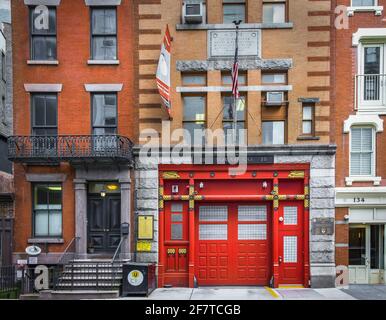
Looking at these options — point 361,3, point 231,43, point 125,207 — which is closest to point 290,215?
point 125,207

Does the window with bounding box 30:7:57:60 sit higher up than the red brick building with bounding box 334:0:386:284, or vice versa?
the window with bounding box 30:7:57:60

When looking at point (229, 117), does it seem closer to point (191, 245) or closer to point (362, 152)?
point (191, 245)

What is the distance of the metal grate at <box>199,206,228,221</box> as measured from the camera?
12281 millimetres

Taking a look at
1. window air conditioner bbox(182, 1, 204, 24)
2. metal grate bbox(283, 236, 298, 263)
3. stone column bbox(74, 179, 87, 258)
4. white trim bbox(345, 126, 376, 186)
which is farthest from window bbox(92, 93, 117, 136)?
white trim bbox(345, 126, 376, 186)

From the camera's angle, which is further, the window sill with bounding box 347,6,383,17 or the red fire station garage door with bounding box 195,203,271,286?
the red fire station garage door with bounding box 195,203,271,286

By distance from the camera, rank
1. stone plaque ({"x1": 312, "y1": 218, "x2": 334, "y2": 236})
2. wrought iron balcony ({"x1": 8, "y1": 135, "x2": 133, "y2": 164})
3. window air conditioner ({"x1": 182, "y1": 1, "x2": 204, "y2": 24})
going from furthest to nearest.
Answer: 1. stone plaque ({"x1": 312, "y1": 218, "x2": 334, "y2": 236})
2. window air conditioner ({"x1": 182, "y1": 1, "x2": 204, "y2": 24})
3. wrought iron balcony ({"x1": 8, "y1": 135, "x2": 133, "y2": 164})

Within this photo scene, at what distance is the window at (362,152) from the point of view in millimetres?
12070

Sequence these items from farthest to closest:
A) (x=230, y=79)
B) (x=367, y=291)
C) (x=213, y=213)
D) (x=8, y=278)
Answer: (x=213, y=213)
(x=230, y=79)
(x=8, y=278)
(x=367, y=291)

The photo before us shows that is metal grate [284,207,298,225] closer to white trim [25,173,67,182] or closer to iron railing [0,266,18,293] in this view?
white trim [25,173,67,182]

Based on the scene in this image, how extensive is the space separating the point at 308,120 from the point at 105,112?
7.78 meters

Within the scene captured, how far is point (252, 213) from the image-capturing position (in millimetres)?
12258

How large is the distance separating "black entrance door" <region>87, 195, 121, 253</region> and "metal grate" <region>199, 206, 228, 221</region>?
3253 millimetres

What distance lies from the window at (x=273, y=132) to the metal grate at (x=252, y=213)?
2.60 metres
